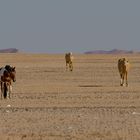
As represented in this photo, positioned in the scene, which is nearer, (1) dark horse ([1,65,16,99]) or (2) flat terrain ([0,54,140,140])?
(2) flat terrain ([0,54,140,140])

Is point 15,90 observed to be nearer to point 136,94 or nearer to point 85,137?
point 136,94

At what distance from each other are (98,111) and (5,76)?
701 cm

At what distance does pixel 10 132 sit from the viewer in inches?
682

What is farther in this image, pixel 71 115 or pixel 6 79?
pixel 6 79

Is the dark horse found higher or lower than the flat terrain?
higher

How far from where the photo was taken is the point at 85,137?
16266mm

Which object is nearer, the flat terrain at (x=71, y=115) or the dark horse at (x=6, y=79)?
the flat terrain at (x=71, y=115)

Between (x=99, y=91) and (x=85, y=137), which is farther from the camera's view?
(x=99, y=91)

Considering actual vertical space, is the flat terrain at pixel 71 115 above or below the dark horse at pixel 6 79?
below

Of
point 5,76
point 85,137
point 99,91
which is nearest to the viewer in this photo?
point 85,137

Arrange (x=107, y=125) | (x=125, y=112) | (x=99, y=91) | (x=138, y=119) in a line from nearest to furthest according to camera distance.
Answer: (x=107, y=125) → (x=138, y=119) → (x=125, y=112) → (x=99, y=91)

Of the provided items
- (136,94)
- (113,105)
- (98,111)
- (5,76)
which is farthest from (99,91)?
(98,111)

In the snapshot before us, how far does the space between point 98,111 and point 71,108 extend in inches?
55.0

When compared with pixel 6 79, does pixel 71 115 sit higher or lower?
lower
